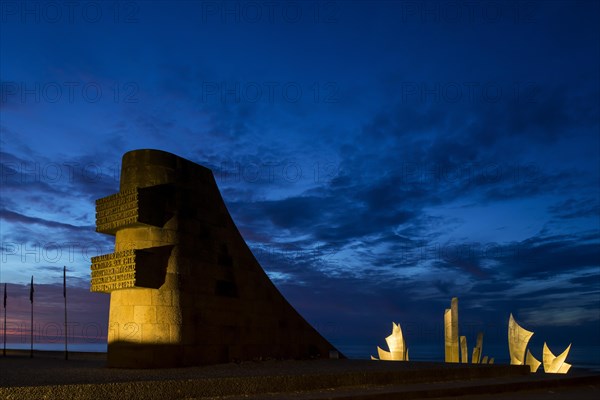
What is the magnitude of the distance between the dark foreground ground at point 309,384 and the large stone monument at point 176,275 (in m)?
0.84

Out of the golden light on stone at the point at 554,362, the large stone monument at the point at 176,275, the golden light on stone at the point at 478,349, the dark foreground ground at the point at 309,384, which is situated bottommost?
the golden light on stone at the point at 554,362

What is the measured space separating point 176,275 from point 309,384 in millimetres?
4818

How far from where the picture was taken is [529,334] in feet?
119

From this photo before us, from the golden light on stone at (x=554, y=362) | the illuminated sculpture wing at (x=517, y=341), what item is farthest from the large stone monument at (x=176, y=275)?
the golden light on stone at (x=554, y=362)

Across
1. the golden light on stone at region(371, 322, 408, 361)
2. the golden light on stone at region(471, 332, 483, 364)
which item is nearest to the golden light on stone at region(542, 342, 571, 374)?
the golden light on stone at region(471, 332, 483, 364)

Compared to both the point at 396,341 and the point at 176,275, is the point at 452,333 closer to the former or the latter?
the point at 396,341

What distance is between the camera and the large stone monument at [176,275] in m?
13.5

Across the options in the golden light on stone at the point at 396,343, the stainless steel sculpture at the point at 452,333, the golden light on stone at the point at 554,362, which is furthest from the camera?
the golden light on stone at the point at 554,362

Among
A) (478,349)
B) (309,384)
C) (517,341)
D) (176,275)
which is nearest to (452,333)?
(478,349)

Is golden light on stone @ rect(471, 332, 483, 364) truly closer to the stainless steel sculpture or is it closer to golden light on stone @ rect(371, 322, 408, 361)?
golden light on stone @ rect(371, 322, 408, 361)

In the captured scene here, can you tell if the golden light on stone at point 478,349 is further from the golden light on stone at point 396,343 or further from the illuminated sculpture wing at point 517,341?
the golden light on stone at point 396,343

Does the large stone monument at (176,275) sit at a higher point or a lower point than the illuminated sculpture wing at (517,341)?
higher

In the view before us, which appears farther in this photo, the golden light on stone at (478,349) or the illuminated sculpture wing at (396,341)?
the illuminated sculpture wing at (396,341)

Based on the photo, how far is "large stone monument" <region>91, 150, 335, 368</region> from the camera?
1353 centimetres
